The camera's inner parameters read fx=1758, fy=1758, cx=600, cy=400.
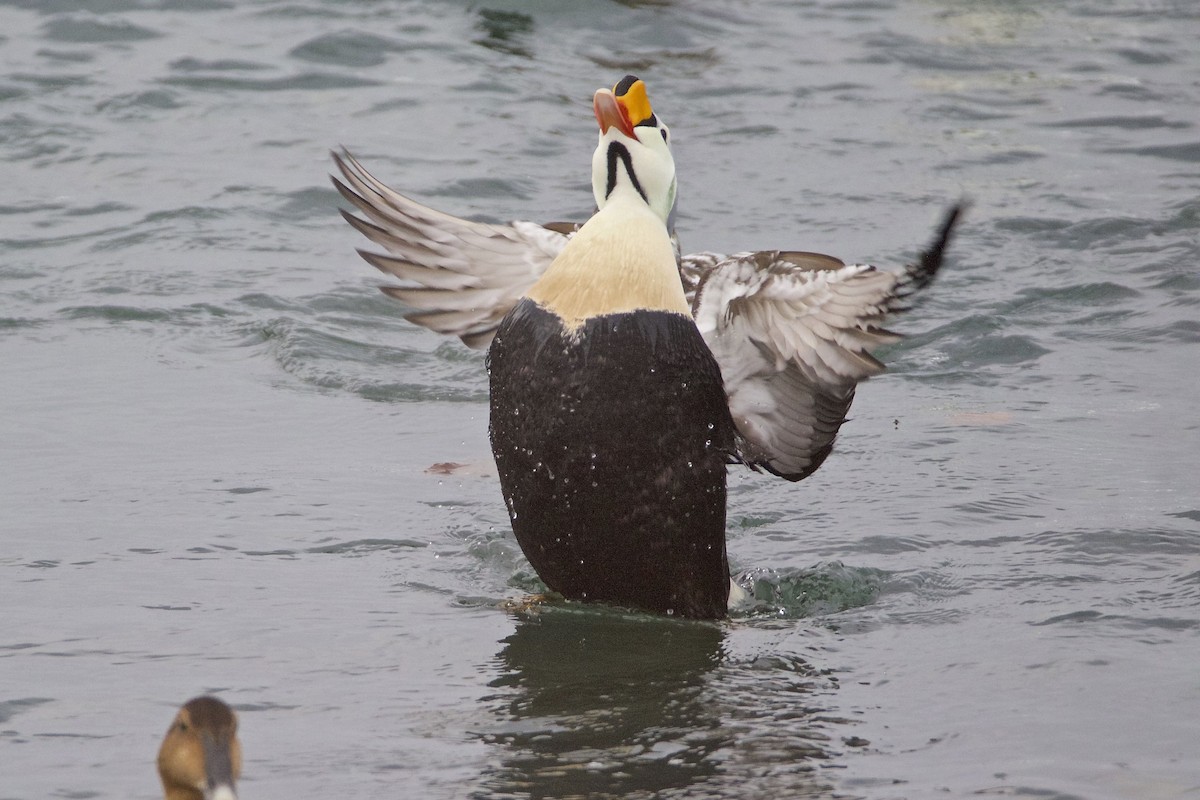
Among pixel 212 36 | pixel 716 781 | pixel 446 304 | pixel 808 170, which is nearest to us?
pixel 716 781

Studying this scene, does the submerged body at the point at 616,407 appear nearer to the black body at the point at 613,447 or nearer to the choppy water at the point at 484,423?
the black body at the point at 613,447

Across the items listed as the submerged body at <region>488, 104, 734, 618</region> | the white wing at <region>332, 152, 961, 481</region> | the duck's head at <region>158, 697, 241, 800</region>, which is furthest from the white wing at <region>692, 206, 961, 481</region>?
the duck's head at <region>158, 697, 241, 800</region>

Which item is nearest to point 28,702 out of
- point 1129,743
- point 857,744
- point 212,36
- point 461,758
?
point 461,758

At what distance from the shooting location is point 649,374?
17.6 feet

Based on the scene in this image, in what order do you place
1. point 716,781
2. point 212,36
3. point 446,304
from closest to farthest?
point 716,781
point 446,304
point 212,36

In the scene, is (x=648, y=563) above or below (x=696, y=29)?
below

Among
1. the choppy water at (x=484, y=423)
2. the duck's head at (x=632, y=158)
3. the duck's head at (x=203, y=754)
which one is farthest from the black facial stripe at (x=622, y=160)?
the duck's head at (x=203, y=754)

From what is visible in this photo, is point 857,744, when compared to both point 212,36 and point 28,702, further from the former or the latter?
point 212,36

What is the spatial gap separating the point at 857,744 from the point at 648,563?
1.11m

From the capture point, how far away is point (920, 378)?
891cm

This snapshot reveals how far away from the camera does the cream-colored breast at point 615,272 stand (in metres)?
5.42

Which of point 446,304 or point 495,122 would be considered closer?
point 446,304

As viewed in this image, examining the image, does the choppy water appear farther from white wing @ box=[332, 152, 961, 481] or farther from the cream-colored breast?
the cream-colored breast

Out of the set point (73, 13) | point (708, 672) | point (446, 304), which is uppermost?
point (73, 13)
